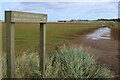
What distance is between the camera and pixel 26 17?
6715 millimetres

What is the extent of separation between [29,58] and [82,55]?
163cm

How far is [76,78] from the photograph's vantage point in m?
6.97

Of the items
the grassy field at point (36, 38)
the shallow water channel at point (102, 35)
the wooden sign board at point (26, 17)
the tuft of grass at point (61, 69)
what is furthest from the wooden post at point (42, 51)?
the shallow water channel at point (102, 35)

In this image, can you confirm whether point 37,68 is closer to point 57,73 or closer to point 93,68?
point 57,73

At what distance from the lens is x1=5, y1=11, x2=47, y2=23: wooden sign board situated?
5.85 metres

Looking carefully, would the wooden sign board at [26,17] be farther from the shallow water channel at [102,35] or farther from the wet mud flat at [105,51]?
the shallow water channel at [102,35]

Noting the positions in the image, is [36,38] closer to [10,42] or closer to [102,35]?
[102,35]

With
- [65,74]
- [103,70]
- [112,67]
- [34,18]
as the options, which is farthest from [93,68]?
[112,67]

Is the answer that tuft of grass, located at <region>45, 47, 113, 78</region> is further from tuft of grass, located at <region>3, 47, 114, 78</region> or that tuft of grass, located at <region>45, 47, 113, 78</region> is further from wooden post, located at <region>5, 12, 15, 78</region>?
wooden post, located at <region>5, 12, 15, 78</region>

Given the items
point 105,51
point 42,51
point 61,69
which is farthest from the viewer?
point 105,51

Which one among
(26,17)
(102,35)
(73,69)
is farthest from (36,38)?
(26,17)

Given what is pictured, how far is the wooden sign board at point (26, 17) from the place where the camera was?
230 inches

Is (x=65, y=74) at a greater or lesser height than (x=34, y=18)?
lesser

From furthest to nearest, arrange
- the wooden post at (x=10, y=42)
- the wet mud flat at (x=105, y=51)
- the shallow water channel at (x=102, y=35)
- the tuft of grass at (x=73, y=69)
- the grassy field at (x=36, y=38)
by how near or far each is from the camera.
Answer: the shallow water channel at (x=102, y=35) → the grassy field at (x=36, y=38) → the wet mud flat at (x=105, y=51) → the tuft of grass at (x=73, y=69) → the wooden post at (x=10, y=42)
